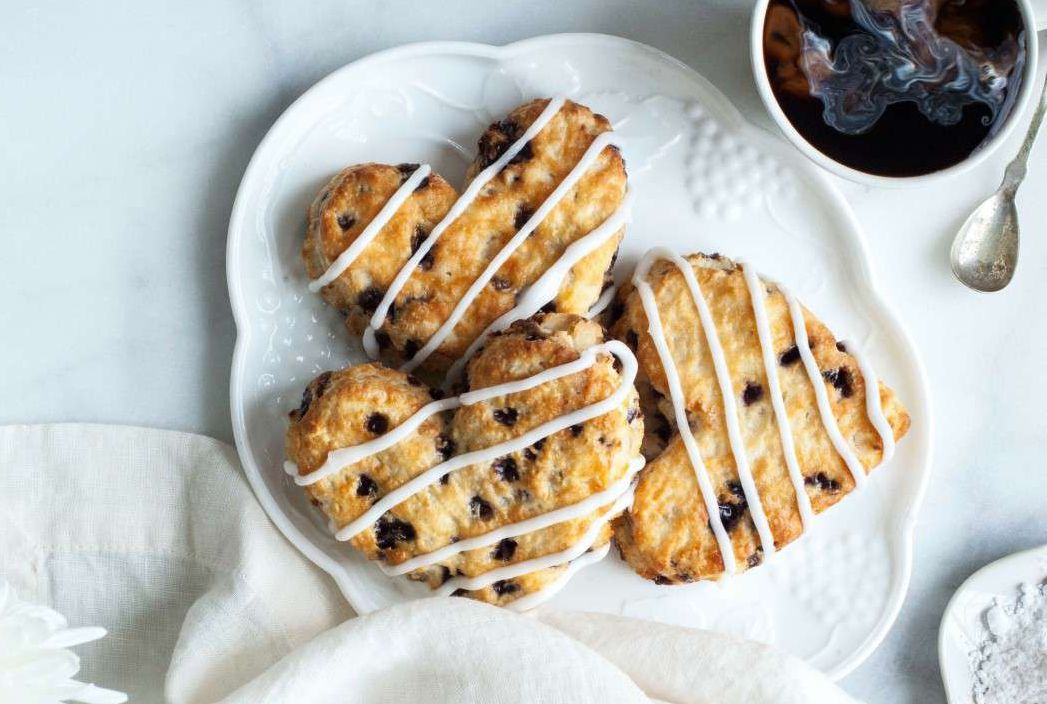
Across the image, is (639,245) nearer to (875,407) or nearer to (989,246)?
(875,407)

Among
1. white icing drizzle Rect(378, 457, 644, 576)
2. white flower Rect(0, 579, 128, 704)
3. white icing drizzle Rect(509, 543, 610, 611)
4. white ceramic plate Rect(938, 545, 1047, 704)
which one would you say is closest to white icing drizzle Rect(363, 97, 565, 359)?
white icing drizzle Rect(378, 457, 644, 576)

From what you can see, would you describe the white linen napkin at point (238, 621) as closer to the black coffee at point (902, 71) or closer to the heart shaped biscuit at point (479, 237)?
the heart shaped biscuit at point (479, 237)

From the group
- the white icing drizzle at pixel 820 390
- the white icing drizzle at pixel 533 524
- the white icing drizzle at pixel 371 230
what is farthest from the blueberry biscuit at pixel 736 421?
the white icing drizzle at pixel 371 230

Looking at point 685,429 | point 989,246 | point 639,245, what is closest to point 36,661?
point 685,429

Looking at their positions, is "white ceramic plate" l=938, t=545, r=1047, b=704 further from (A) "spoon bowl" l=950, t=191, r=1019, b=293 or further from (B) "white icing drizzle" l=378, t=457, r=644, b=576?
(B) "white icing drizzle" l=378, t=457, r=644, b=576

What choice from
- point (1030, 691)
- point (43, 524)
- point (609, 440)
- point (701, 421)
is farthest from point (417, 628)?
point (1030, 691)

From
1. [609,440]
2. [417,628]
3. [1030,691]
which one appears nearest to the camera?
[609,440]

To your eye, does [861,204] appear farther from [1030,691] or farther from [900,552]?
[1030,691]

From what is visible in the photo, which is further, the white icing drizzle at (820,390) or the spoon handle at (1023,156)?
the spoon handle at (1023,156)
